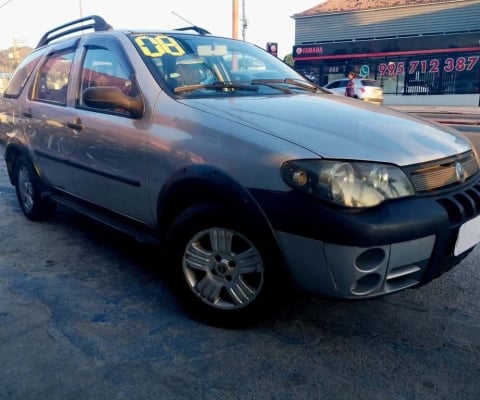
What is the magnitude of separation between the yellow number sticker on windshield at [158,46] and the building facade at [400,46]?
25114 mm

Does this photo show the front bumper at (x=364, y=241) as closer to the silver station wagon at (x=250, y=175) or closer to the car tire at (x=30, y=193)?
the silver station wagon at (x=250, y=175)

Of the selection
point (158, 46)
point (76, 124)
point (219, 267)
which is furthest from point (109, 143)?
point (219, 267)

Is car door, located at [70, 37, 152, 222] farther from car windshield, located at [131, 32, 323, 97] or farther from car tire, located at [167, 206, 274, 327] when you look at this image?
car tire, located at [167, 206, 274, 327]

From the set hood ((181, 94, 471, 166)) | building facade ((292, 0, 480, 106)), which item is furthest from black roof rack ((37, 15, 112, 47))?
building facade ((292, 0, 480, 106))

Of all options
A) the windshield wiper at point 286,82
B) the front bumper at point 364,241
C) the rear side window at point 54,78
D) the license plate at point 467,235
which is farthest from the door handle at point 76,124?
the license plate at point 467,235

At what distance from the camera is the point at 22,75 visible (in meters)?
4.77

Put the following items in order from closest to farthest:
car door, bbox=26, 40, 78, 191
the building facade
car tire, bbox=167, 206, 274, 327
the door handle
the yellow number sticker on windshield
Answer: car tire, bbox=167, 206, 274, 327 < the yellow number sticker on windshield < the door handle < car door, bbox=26, 40, 78, 191 < the building facade

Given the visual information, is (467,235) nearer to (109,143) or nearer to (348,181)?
(348,181)

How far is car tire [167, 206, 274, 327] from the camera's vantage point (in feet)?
8.09

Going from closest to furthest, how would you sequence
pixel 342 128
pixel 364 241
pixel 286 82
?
pixel 364 241 < pixel 342 128 < pixel 286 82

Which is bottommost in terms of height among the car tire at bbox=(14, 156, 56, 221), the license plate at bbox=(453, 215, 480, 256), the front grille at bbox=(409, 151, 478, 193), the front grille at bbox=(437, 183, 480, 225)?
the car tire at bbox=(14, 156, 56, 221)

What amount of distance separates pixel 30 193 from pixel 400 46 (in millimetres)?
25912

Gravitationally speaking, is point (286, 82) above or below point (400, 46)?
below

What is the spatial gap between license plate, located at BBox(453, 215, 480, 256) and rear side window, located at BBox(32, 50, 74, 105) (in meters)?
3.06
